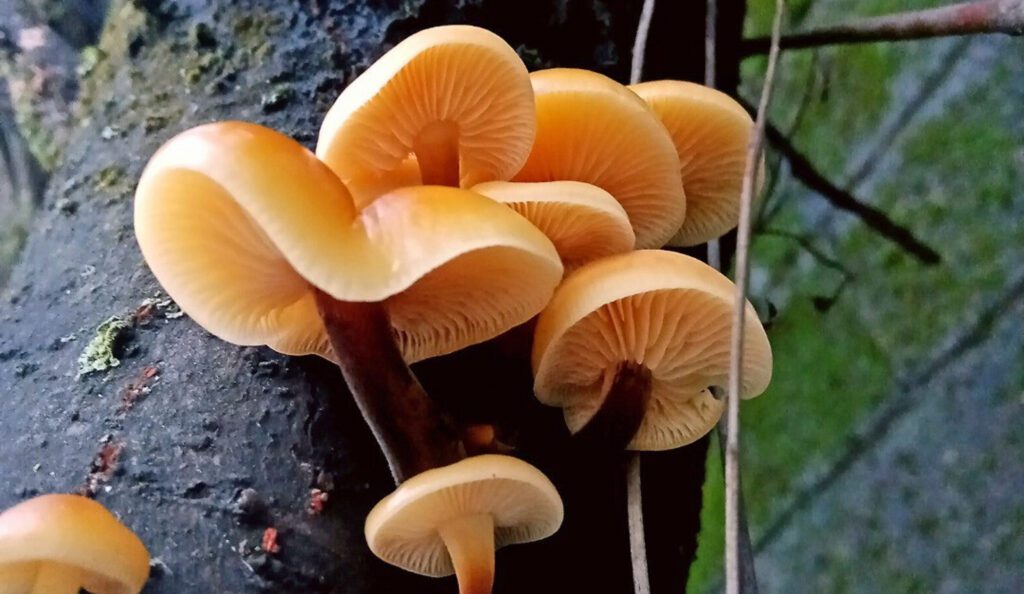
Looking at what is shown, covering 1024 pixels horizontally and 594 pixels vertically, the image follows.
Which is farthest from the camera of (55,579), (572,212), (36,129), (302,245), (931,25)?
(36,129)

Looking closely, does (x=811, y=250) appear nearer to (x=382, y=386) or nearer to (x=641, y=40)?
(x=641, y=40)

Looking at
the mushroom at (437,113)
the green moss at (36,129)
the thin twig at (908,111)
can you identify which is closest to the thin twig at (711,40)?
the mushroom at (437,113)

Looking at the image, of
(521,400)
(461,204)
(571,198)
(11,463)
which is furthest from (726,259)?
(11,463)

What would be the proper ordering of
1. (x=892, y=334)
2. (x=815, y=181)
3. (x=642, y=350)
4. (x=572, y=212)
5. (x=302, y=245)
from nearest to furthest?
(x=302, y=245), (x=572, y=212), (x=642, y=350), (x=815, y=181), (x=892, y=334)

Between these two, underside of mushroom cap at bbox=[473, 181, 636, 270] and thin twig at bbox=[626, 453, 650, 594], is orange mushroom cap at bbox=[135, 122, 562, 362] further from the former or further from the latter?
thin twig at bbox=[626, 453, 650, 594]

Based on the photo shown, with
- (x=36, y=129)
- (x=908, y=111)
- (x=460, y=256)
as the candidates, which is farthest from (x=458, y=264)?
(x=908, y=111)

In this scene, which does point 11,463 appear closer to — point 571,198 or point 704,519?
point 571,198

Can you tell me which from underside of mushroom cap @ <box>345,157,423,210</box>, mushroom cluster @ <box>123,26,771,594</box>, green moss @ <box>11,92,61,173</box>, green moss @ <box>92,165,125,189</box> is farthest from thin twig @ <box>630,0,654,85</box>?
green moss @ <box>11,92,61,173</box>
